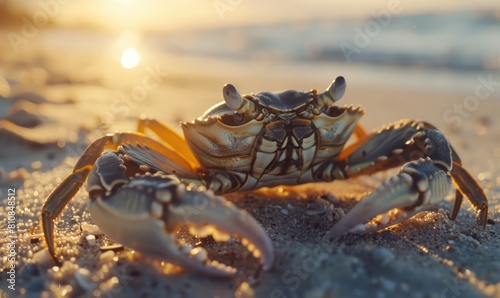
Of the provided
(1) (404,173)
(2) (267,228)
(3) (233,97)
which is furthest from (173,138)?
(1) (404,173)

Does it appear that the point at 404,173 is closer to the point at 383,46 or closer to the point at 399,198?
the point at 399,198

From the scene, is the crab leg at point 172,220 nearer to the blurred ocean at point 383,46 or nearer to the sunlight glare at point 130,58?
the blurred ocean at point 383,46

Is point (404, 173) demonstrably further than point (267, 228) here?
No

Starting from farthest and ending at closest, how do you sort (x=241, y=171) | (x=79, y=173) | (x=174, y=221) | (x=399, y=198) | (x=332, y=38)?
(x=332, y=38), (x=241, y=171), (x=79, y=173), (x=399, y=198), (x=174, y=221)

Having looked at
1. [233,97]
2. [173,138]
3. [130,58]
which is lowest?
[130,58]

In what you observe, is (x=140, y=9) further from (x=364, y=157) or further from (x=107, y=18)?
(x=364, y=157)

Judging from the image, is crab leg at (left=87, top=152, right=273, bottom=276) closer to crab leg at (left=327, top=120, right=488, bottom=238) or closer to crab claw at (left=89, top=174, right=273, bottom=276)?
crab claw at (left=89, top=174, right=273, bottom=276)

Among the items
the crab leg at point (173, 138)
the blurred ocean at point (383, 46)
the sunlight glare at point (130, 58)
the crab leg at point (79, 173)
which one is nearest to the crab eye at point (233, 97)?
the crab leg at point (79, 173)
